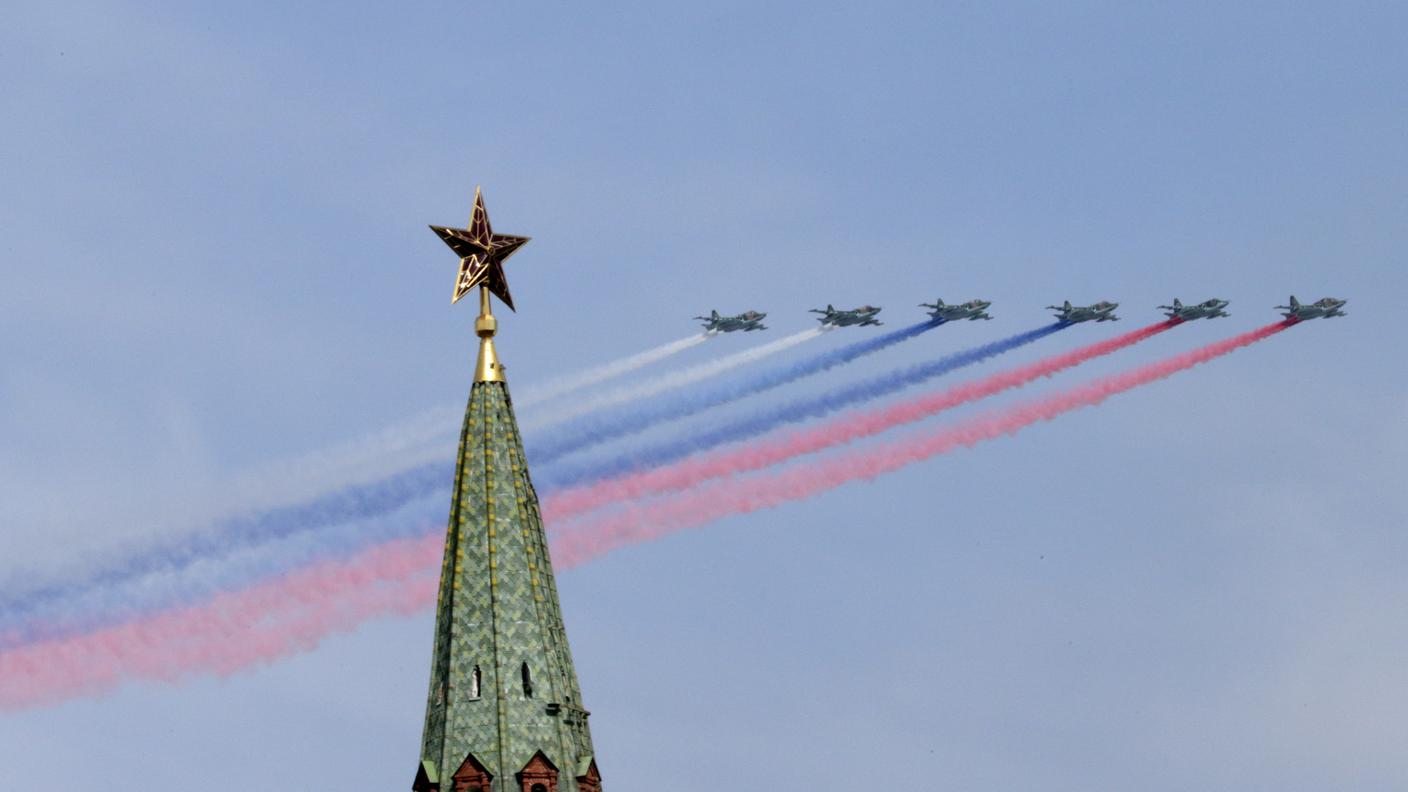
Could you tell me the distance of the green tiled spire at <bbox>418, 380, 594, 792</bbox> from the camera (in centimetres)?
12962

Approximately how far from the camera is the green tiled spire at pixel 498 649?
5103 inches

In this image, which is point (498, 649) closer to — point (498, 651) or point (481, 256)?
point (498, 651)

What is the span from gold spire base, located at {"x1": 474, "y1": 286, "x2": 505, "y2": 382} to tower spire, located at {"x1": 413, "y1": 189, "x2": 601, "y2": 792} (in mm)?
1843

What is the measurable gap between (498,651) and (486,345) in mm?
15603

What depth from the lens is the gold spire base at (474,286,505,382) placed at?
138750 mm

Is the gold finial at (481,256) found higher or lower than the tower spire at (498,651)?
higher

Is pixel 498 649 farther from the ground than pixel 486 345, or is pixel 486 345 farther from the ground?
pixel 486 345

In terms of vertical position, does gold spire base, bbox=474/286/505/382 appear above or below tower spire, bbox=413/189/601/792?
above

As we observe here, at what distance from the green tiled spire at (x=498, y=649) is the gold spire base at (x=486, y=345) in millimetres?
3830

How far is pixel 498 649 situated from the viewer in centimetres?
13075

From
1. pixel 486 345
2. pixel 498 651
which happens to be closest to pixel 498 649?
pixel 498 651

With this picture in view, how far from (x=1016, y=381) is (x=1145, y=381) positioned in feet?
27.9

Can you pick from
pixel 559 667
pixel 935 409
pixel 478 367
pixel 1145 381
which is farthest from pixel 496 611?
pixel 1145 381

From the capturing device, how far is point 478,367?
13888 cm
